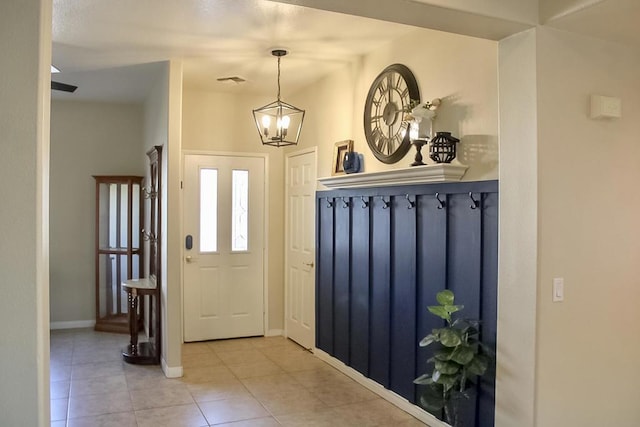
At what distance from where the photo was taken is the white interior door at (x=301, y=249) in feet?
17.0

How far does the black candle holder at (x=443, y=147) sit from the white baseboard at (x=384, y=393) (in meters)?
1.63

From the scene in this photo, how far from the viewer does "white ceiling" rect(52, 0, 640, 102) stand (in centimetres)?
227

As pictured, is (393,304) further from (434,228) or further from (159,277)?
(159,277)

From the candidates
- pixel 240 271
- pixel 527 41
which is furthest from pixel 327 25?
pixel 240 271

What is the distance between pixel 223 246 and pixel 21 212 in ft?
13.5

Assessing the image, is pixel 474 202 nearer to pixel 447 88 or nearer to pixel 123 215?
pixel 447 88

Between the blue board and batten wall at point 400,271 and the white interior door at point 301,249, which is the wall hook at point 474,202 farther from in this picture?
the white interior door at point 301,249

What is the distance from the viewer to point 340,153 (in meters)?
4.56

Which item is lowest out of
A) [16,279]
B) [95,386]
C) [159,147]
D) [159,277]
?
[95,386]

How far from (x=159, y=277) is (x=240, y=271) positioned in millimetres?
1168

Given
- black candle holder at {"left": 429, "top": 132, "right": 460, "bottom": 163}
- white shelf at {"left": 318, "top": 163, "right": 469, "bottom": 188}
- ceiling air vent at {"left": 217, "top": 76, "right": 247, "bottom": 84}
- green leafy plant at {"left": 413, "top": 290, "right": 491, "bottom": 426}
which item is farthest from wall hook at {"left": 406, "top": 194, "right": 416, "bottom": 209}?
ceiling air vent at {"left": 217, "top": 76, "right": 247, "bottom": 84}

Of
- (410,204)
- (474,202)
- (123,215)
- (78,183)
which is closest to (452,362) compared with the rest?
(474,202)

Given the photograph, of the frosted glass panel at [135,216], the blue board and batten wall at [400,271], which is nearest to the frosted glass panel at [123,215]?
the frosted glass panel at [135,216]

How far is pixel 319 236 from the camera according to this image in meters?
4.94
